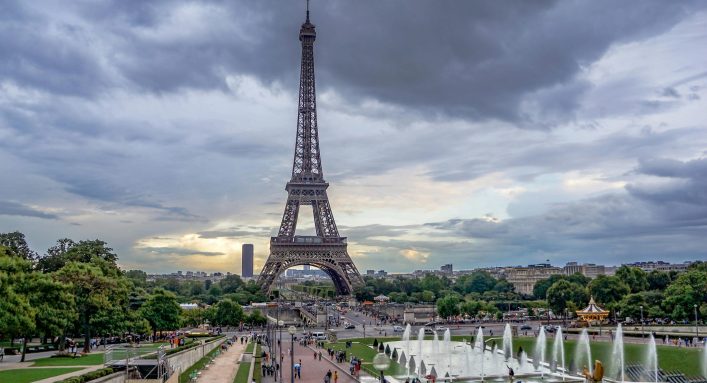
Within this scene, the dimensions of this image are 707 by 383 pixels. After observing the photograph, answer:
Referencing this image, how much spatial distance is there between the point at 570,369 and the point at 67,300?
121 feet

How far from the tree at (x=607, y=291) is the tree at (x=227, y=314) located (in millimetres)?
54928

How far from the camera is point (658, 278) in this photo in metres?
125

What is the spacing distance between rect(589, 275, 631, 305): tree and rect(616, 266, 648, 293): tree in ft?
24.6

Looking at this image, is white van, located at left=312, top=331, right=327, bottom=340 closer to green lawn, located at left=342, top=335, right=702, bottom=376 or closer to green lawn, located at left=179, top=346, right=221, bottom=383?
green lawn, located at left=342, top=335, right=702, bottom=376

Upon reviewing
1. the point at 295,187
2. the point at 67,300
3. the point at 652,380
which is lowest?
the point at 652,380

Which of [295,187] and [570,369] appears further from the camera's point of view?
[295,187]

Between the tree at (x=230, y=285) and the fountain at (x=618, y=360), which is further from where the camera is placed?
the tree at (x=230, y=285)

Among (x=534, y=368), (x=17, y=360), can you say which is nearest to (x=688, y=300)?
(x=534, y=368)

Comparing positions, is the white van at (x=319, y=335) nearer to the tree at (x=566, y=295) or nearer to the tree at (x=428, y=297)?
the tree at (x=566, y=295)

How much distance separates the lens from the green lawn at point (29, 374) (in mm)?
33344

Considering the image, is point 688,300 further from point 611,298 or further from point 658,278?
point 658,278

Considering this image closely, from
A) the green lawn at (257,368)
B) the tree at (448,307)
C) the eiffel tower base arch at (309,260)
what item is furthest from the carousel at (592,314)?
the eiffel tower base arch at (309,260)

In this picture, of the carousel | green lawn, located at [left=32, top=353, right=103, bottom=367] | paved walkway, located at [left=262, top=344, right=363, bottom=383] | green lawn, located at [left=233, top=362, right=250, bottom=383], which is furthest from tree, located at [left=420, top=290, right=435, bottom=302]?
green lawn, located at [left=32, top=353, right=103, bottom=367]

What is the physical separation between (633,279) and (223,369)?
86.4 meters
